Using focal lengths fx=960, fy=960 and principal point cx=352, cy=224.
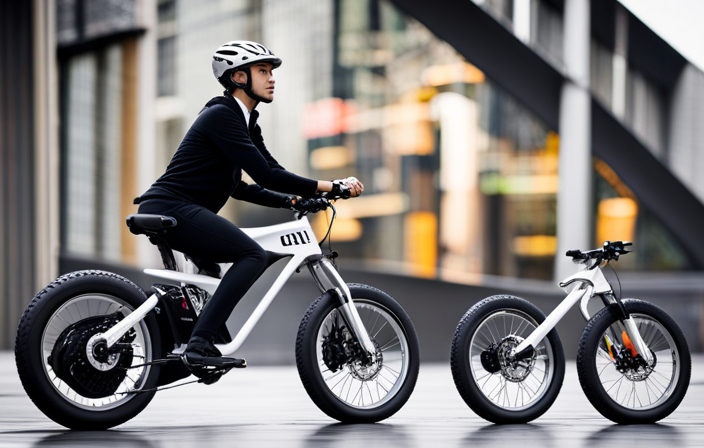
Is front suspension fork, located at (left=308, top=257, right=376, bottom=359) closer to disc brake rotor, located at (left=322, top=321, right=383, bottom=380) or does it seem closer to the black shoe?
disc brake rotor, located at (left=322, top=321, right=383, bottom=380)

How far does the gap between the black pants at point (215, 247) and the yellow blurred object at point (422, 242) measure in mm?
8877

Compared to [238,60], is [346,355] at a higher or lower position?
lower

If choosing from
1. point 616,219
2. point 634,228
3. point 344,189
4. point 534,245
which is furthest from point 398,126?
point 344,189

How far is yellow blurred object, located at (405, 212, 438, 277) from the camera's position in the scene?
13.6m

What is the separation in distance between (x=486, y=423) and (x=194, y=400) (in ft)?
8.07

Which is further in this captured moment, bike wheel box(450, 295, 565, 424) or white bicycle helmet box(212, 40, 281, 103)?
bike wheel box(450, 295, 565, 424)

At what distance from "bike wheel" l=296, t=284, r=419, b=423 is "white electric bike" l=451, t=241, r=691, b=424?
31 centimetres

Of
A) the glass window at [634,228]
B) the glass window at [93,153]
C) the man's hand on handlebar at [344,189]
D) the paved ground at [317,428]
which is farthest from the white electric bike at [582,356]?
the glass window at [634,228]

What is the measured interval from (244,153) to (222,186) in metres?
0.25

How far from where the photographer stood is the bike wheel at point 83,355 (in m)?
4.48

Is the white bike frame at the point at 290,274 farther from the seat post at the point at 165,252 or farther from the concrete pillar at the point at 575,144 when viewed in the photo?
the concrete pillar at the point at 575,144

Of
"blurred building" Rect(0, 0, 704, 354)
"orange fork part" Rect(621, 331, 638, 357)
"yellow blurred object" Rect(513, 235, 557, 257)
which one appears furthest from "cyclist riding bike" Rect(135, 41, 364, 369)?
"yellow blurred object" Rect(513, 235, 557, 257)

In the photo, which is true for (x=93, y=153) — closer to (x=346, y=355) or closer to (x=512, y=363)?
(x=346, y=355)

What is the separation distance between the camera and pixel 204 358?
463 cm
